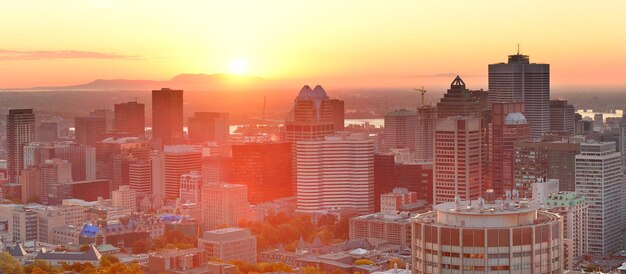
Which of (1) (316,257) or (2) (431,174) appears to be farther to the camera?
(2) (431,174)

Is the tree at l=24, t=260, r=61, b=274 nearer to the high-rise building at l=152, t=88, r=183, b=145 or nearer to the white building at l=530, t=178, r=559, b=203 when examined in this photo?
the white building at l=530, t=178, r=559, b=203

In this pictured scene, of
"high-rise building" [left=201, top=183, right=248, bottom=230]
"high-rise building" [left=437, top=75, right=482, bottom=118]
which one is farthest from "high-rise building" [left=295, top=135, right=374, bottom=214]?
"high-rise building" [left=437, top=75, right=482, bottom=118]

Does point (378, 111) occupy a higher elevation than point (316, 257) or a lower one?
higher

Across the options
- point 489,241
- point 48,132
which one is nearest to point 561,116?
point 48,132

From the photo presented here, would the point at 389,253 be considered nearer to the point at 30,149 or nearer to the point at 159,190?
the point at 159,190

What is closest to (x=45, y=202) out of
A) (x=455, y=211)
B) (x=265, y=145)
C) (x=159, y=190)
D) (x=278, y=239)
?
(x=159, y=190)

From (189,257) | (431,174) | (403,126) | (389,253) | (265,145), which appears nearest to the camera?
(189,257)
